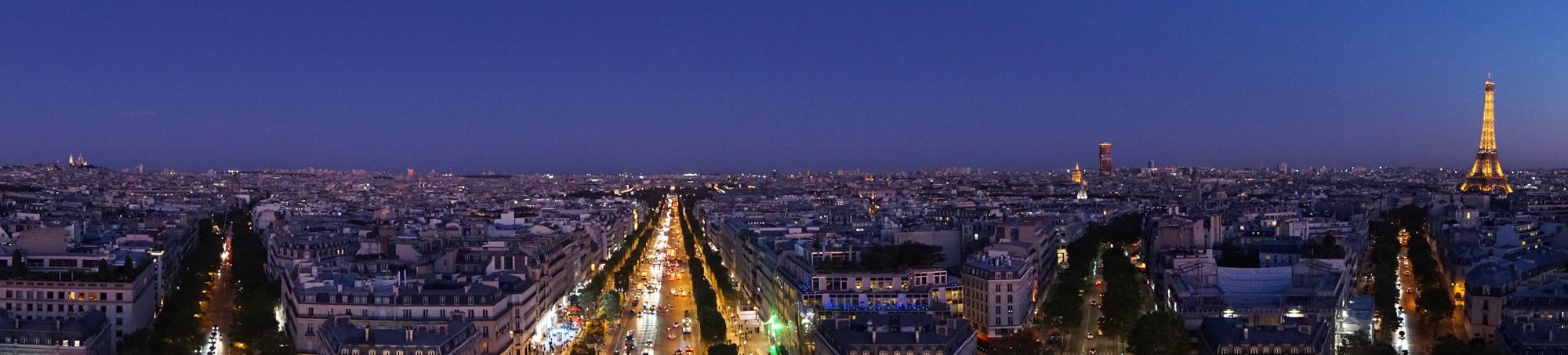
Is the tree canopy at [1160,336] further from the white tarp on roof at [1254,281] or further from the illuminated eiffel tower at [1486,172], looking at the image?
the illuminated eiffel tower at [1486,172]

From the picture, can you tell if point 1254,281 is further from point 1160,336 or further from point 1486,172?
point 1486,172

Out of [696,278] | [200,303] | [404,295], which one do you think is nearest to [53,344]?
[404,295]

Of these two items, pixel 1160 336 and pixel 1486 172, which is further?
pixel 1486 172

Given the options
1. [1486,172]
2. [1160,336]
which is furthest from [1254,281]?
[1486,172]

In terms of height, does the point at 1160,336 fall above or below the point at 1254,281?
below

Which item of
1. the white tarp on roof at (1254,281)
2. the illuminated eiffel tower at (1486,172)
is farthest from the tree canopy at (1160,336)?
the illuminated eiffel tower at (1486,172)

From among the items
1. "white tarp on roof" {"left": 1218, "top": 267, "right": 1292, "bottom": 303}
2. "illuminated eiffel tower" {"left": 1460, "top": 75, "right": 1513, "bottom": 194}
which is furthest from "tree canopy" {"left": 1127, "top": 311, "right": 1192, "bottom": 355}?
"illuminated eiffel tower" {"left": 1460, "top": 75, "right": 1513, "bottom": 194}

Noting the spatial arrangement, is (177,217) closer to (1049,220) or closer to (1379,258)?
(1049,220)

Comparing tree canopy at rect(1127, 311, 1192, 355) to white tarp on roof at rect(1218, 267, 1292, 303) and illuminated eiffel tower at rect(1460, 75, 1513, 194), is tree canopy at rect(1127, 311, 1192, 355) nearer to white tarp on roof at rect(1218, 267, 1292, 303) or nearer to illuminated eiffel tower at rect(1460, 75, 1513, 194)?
white tarp on roof at rect(1218, 267, 1292, 303)
